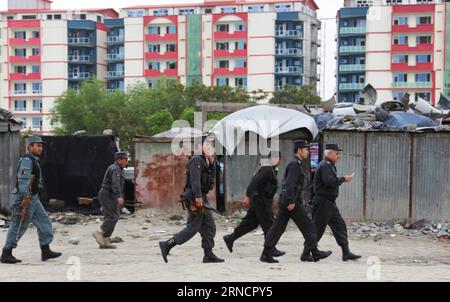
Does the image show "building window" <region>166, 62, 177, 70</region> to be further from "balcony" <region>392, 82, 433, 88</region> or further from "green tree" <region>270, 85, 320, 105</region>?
"balcony" <region>392, 82, 433, 88</region>

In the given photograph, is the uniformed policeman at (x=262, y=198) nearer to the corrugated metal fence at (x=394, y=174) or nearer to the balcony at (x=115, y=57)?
the corrugated metal fence at (x=394, y=174)

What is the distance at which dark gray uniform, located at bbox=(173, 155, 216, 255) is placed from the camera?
33.4 feet

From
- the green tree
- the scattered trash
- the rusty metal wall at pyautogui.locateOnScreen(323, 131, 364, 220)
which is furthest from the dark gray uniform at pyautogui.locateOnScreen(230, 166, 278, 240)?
the green tree

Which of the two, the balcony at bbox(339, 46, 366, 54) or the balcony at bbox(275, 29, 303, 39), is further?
the balcony at bbox(275, 29, 303, 39)

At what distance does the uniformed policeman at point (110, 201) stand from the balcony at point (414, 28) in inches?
2656

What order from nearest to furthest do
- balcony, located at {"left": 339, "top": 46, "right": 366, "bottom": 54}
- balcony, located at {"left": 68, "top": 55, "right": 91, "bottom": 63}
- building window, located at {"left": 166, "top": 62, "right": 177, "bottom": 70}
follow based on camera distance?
balcony, located at {"left": 339, "top": 46, "right": 366, "bottom": 54} < building window, located at {"left": 166, "top": 62, "right": 177, "bottom": 70} < balcony, located at {"left": 68, "top": 55, "right": 91, "bottom": 63}

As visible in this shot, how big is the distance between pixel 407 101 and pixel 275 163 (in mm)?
10329

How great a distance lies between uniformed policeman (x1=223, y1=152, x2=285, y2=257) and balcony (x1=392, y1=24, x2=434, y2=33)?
68.0 metres

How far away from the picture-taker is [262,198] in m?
11.1

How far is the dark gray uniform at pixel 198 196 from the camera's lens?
10.2 meters

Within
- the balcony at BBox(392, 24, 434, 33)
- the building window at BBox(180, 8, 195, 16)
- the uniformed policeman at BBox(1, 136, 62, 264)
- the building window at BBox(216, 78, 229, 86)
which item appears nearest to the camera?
the uniformed policeman at BBox(1, 136, 62, 264)

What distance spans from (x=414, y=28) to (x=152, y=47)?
2937 cm
